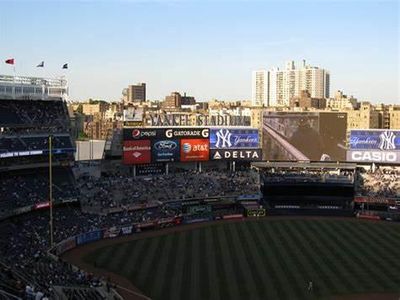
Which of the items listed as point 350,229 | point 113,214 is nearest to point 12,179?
point 113,214

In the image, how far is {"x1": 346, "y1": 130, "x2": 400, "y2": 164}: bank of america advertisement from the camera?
222 ft

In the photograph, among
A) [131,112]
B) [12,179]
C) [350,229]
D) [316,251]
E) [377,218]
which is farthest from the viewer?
[131,112]

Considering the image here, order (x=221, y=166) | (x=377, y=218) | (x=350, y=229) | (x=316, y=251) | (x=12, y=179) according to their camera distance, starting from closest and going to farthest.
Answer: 1. (x=316, y=251)
2. (x=12, y=179)
3. (x=350, y=229)
4. (x=377, y=218)
5. (x=221, y=166)

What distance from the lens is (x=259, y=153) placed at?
68875 mm

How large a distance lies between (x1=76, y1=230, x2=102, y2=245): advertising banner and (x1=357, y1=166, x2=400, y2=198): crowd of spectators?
32498 millimetres

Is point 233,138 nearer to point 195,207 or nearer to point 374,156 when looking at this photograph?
point 195,207

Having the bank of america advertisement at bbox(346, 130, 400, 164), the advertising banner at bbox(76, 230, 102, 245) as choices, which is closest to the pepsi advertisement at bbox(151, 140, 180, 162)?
the advertising banner at bbox(76, 230, 102, 245)

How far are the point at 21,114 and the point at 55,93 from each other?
4.47 meters

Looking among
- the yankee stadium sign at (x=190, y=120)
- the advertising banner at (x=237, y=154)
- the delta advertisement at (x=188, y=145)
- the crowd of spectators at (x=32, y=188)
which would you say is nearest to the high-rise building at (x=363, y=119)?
the yankee stadium sign at (x=190, y=120)

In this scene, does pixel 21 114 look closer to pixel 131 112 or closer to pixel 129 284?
pixel 131 112

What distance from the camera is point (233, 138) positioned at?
6831 centimetres

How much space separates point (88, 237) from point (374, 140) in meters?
38.1

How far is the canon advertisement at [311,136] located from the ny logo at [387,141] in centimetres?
482

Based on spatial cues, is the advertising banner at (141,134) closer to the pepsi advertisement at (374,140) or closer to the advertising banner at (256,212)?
the advertising banner at (256,212)
